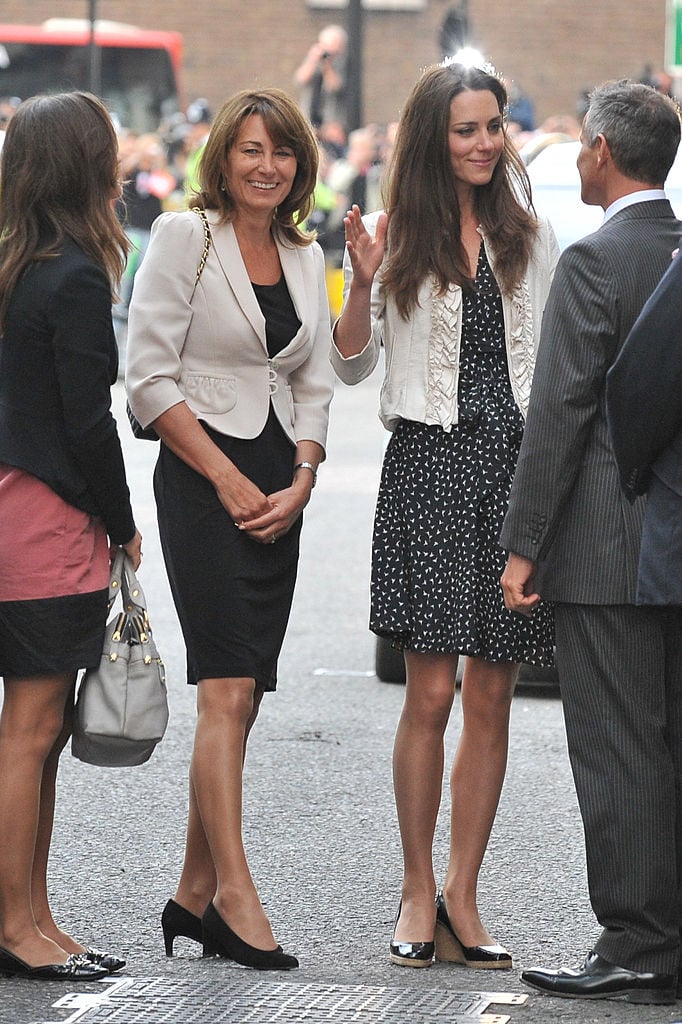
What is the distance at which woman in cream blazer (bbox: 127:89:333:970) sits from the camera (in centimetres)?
411

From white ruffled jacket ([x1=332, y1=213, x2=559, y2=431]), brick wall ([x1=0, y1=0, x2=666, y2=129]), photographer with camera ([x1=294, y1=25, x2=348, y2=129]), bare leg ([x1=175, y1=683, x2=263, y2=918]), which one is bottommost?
bare leg ([x1=175, y1=683, x2=263, y2=918])

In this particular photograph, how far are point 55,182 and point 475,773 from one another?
5.18ft

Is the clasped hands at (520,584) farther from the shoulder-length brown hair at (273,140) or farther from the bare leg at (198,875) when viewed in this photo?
the shoulder-length brown hair at (273,140)

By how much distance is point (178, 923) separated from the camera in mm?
4219

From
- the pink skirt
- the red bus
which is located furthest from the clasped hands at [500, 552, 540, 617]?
the red bus

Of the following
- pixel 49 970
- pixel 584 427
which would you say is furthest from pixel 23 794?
pixel 584 427

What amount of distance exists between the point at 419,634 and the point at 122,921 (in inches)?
40.3

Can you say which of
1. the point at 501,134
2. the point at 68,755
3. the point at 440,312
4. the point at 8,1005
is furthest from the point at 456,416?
the point at 68,755

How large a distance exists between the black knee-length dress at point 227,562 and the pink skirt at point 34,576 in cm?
28

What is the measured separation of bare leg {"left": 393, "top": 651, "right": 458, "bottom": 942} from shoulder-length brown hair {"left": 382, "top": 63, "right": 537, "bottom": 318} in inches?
31.7

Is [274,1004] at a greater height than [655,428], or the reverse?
[655,428]

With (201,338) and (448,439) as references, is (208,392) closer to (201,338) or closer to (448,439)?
(201,338)

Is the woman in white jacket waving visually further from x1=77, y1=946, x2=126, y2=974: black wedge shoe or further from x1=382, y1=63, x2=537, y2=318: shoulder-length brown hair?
x1=77, y1=946, x2=126, y2=974: black wedge shoe

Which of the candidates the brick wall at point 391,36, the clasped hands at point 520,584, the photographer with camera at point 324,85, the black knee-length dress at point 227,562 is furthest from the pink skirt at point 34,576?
the brick wall at point 391,36
